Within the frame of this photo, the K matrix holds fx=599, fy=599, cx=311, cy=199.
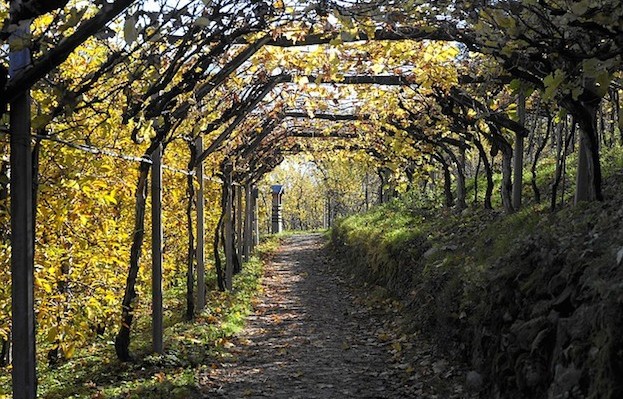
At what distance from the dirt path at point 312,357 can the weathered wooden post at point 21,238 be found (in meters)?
3.07

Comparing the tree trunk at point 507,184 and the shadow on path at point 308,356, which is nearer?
the shadow on path at point 308,356

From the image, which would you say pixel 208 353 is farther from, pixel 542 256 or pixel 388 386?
pixel 542 256

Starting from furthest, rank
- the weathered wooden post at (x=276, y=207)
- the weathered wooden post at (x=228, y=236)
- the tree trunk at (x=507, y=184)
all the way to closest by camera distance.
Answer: the weathered wooden post at (x=276, y=207) < the weathered wooden post at (x=228, y=236) < the tree trunk at (x=507, y=184)

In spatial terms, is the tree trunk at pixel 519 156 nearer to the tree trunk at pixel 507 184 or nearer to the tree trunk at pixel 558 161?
the tree trunk at pixel 507 184

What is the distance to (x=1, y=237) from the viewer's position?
231 inches

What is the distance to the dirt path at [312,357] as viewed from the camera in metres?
6.12

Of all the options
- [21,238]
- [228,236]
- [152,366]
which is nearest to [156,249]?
[152,366]

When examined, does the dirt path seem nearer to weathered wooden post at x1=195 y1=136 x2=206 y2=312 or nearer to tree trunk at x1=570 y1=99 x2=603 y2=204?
weathered wooden post at x1=195 y1=136 x2=206 y2=312

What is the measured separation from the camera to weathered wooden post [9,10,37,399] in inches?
123

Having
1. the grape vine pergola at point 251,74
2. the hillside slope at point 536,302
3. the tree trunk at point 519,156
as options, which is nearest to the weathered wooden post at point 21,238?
the grape vine pergola at point 251,74

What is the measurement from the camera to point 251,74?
28.9ft

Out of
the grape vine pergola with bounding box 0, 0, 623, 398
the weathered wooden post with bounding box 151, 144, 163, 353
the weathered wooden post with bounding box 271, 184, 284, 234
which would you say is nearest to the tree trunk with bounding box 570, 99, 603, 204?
the grape vine pergola with bounding box 0, 0, 623, 398

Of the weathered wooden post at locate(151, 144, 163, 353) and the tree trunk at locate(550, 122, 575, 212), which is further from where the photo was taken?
the weathered wooden post at locate(151, 144, 163, 353)

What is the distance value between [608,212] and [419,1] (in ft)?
7.73
